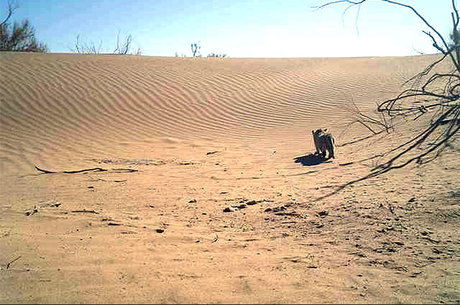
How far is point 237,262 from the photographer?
3016 mm

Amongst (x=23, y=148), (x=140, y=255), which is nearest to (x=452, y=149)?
(x=140, y=255)

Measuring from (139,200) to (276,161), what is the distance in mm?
3459

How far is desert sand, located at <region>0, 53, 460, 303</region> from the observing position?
2637 millimetres

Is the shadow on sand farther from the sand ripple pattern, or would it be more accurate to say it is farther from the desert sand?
the sand ripple pattern

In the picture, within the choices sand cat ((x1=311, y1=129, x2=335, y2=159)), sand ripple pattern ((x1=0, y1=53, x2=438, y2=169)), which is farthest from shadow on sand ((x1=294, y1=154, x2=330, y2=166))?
sand ripple pattern ((x1=0, y1=53, x2=438, y2=169))

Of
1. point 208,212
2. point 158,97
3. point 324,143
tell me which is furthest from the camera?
point 158,97

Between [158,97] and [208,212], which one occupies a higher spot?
[158,97]

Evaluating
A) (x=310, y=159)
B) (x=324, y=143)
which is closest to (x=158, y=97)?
(x=310, y=159)

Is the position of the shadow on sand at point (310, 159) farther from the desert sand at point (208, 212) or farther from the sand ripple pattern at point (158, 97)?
the sand ripple pattern at point (158, 97)

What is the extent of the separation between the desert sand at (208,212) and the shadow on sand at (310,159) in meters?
0.22

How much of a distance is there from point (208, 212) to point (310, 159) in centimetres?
370

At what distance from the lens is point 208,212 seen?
459cm

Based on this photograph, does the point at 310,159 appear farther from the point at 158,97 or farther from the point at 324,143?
the point at 158,97

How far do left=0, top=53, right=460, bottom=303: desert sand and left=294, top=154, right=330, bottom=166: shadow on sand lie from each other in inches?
8.7
